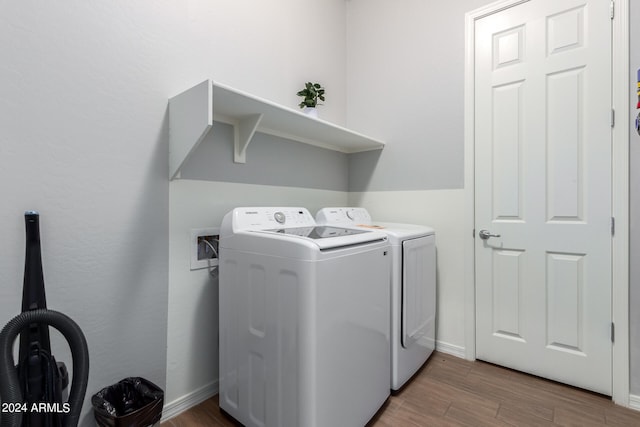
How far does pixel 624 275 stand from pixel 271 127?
2.18m

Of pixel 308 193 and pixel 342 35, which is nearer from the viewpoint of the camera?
pixel 308 193

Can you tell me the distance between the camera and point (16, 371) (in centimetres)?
90

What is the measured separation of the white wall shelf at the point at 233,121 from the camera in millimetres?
1285

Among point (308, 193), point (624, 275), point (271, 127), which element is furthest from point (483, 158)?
point (271, 127)

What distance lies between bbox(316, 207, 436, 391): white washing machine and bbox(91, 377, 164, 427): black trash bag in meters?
1.18

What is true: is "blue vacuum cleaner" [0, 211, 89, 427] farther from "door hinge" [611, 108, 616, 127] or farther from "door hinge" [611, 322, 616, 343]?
"door hinge" [611, 108, 616, 127]

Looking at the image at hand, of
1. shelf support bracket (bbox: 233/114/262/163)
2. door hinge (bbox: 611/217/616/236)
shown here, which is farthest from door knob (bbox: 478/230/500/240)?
shelf support bracket (bbox: 233/114/262/163)

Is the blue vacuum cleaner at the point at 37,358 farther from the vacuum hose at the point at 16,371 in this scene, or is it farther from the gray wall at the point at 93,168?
the gray wall at the point at 93,168

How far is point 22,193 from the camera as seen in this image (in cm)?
106

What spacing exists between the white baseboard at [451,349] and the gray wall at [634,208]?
84cm

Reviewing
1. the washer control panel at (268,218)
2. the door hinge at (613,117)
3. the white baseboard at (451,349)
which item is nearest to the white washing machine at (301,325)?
the washer control panel at (268,218)

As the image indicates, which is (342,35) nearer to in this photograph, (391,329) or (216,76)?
(216,76)

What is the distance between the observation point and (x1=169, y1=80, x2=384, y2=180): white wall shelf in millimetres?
1285

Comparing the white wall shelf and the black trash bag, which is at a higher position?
the white wall shelf
